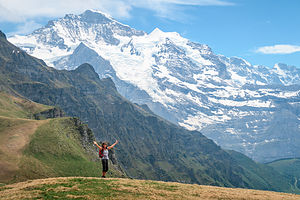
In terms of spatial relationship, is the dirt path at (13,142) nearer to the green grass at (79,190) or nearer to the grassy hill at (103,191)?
the grassy hill at (103,191)

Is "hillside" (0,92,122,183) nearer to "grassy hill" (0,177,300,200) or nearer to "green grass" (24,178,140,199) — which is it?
"grassy hill" (0,177,300,200)

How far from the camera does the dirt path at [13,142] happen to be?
313 ft

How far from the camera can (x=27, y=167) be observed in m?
102

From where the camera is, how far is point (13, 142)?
11331cm

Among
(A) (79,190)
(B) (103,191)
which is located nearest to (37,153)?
(A) (79,190)

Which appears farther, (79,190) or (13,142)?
(13,142)

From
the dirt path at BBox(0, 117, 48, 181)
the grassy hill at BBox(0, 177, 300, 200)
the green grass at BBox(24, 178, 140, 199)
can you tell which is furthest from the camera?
the dirt path at BBox(0, 117, 48, 181)

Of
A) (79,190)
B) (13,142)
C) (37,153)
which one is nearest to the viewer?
(79,190)

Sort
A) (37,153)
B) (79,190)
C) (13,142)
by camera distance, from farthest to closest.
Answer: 1. (37,153)
2. (13,142)
3. (79,190)

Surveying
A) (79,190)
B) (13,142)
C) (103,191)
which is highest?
(13,142)

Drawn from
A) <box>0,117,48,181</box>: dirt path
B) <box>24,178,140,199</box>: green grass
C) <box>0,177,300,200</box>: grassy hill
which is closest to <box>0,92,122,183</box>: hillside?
<box>0,117,48,181</box>: dirt path

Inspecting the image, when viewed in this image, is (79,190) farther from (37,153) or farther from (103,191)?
(37,153)

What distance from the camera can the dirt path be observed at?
313 ft

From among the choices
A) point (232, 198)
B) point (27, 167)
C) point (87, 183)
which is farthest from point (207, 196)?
point (27, 167)
